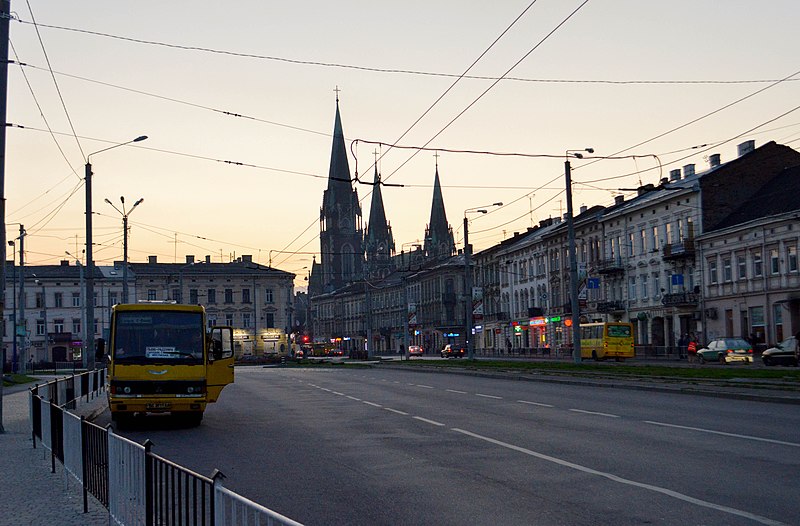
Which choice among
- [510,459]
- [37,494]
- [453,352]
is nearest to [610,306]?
[453,352]

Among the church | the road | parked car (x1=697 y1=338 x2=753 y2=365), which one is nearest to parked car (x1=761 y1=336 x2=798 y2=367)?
parked car (x1=697 y1=338 x2=753 y2=365)

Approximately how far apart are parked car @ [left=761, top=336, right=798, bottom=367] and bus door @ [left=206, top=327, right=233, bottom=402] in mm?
30827

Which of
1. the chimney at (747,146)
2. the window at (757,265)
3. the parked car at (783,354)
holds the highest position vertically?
the chimney at (747,146)

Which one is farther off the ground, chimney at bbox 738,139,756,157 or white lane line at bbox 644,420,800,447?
chimney at bbox 738,139,756,157

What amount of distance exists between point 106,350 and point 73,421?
379 inches

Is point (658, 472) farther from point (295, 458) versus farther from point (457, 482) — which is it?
point (295, 458)

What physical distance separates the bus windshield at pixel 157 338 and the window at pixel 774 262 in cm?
4324

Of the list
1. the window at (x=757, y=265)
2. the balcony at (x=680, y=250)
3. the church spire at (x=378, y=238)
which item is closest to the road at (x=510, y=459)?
the window at (x=757, y=265)

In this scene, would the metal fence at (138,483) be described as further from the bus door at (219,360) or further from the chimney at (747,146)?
the chimney at (747,146)

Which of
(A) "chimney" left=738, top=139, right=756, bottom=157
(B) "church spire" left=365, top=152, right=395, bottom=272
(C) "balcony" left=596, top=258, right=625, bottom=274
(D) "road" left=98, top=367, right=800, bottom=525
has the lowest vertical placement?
(D) "road" left=98, top=367, right=800, bottom=525

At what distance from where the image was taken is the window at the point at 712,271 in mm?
63375

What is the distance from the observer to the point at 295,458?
49.5ft

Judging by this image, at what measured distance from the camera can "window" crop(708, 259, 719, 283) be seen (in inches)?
2495

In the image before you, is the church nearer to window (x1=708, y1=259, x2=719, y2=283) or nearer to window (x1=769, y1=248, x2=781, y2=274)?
window (x1=708, y1=259, x2=719, y2=283)
